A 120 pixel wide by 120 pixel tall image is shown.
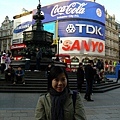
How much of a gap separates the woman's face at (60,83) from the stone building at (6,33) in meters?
93.3

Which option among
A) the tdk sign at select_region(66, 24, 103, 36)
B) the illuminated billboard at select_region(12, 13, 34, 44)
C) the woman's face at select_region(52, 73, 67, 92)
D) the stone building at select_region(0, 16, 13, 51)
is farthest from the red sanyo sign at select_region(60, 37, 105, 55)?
the woman's face at select_region(52, 73, 67, 92)

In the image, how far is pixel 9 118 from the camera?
253 inches

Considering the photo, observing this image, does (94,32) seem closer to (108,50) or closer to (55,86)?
(108,50)

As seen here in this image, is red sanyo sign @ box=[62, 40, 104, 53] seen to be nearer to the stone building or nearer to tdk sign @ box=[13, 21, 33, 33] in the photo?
tdk sign @ box=[13, 21, 33, 33]

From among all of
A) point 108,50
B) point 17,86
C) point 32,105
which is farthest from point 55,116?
point 108,50

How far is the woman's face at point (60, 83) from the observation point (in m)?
2.32

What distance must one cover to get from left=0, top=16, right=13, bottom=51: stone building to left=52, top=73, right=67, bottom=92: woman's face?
93.3 m

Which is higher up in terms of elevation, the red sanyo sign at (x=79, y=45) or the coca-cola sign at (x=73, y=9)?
the coca-cola sign at (x=73, y=9)

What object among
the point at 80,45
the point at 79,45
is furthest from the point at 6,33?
the point at 80,45

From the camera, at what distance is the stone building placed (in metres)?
94.2

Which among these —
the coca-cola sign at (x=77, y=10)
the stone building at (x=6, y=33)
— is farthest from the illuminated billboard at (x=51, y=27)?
the stone building at (x=6, y=33)

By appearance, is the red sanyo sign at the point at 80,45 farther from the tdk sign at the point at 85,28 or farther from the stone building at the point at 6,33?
the stone building at the point at 6,33

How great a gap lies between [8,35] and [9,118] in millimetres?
91096

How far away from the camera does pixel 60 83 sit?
231cm
